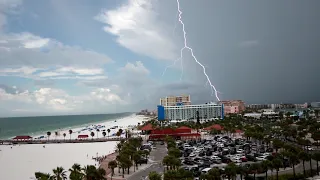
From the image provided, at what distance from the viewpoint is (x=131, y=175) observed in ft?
121

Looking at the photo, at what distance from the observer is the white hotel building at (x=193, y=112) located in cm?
16050

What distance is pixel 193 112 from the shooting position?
162750 millimetres

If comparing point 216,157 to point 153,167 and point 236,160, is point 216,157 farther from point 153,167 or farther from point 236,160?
point 153,167

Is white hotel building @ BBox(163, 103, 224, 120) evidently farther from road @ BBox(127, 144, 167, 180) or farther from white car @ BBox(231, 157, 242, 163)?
white car @ BBox(231, 157, 242, 163)

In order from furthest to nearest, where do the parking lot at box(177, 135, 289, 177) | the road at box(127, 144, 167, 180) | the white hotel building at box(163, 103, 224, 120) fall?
the white hotel building at box(163, 103, 224, 120) → the parking lot at box(177, 135, 289, 177) → the road at box(127, 144, 167, 180)

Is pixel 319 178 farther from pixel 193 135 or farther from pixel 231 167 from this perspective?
pixel 193 135

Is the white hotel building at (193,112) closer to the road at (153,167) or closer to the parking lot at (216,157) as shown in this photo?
the road at (153,167)

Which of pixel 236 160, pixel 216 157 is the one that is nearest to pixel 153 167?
pixel 216 157

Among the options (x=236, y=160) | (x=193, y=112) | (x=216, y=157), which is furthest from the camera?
(x=193, y=112)

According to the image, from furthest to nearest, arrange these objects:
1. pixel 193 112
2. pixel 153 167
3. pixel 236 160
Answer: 1. pixel 193 112
2. pixel 236 160
3. pixel 153 167

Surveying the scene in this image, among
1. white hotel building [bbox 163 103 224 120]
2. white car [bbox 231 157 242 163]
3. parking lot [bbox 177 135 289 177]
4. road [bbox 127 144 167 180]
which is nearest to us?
road [bbox 127 144 167 180]

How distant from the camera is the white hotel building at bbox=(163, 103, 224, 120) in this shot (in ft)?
527

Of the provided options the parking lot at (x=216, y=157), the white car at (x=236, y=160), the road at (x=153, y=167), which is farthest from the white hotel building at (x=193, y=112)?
the white car at (x=236, y=160)

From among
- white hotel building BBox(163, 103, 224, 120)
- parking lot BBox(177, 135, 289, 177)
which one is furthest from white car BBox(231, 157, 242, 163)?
white hotel building BBox(163, 103, 224, 120)
